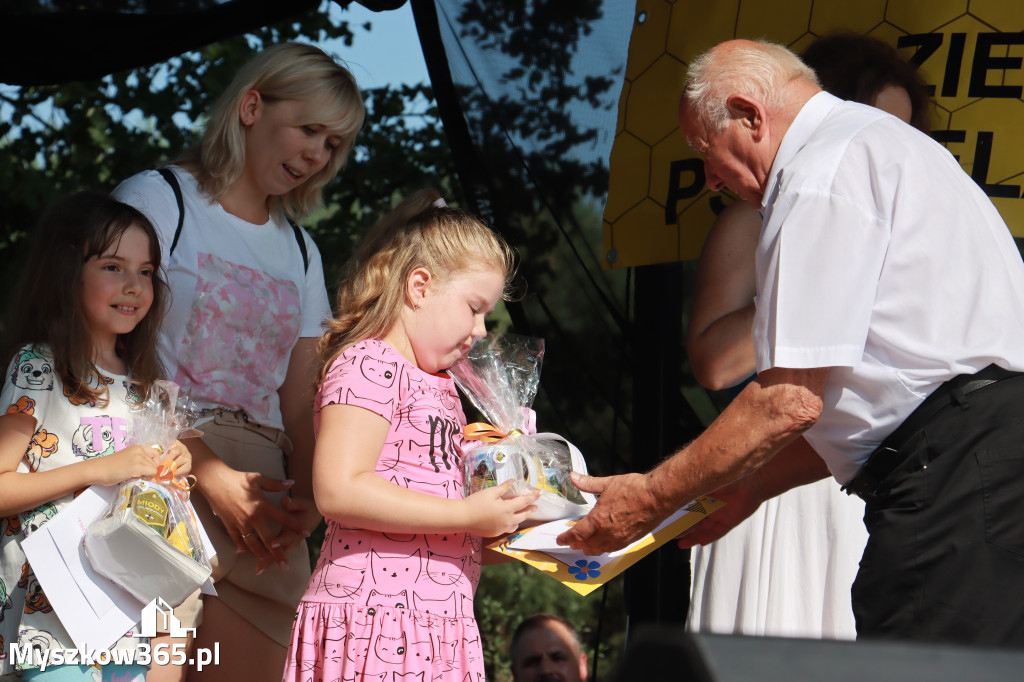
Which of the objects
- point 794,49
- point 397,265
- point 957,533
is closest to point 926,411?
point 957,533

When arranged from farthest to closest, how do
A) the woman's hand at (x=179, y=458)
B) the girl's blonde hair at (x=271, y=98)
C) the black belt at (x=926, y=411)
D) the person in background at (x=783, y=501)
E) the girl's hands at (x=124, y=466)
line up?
the person in background at (x=783, y=501), the girl's blonde hair at (x=271, y=98), the woman's hand at (x=179, y=458), the girl's hands at (x=124, y=466), the black belt at (x=926, y=411)

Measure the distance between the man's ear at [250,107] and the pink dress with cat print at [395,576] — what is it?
0.84 meters

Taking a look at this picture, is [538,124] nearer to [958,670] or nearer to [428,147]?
[428,147]

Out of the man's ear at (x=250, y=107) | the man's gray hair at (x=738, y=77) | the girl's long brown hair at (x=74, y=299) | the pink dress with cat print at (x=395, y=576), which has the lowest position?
the pink dress with cat print at (x=395, y=576)

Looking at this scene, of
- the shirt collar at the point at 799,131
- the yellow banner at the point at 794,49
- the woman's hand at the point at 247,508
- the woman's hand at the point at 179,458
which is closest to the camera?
the shirt collar at the point at 799,131

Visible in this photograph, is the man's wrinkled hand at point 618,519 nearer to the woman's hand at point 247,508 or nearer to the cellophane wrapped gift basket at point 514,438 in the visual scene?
the cellophane wrapped gift basket at point 514,438

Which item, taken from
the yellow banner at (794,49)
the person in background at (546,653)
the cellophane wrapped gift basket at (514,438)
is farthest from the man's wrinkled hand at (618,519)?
the person in background at (546,653)

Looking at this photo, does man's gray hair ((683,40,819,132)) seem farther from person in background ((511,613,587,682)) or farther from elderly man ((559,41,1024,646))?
person in background ((511,613,587,682))

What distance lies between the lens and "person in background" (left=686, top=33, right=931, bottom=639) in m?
2.87

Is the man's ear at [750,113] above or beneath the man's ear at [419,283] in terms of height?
above

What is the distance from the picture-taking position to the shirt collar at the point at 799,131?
7.07ft

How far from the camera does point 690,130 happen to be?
2.38 meters

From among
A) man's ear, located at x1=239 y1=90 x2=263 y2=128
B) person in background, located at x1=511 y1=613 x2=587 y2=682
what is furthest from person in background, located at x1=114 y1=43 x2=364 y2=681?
person in background, located at x1=511 y1=613 x2=587 y2=682

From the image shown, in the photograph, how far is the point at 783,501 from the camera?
297 centimetres
